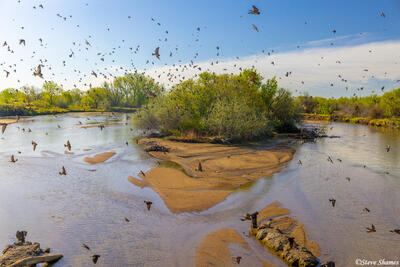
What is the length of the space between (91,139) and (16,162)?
16.3m

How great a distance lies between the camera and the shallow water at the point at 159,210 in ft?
40.5

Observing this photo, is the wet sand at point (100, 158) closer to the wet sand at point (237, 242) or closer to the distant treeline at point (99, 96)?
the wet sand at point (237, 242)

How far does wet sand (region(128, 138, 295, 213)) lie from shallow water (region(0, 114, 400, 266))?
3.65 ft

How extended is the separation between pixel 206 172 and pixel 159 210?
8.77 metres

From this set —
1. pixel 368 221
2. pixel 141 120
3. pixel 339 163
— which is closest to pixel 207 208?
pixel 368 221

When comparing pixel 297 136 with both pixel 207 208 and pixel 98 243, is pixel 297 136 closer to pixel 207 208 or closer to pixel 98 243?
pixel 207 208

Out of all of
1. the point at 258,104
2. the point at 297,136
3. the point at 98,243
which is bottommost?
the point at 98,243

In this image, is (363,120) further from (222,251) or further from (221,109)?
(222,251)

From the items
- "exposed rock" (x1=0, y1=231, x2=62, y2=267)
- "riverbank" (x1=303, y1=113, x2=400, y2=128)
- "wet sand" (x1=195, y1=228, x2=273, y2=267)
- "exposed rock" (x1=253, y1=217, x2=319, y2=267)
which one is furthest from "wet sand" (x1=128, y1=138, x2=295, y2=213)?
"riverbank" (x1=303, y1=113, x2=400, y2=128)

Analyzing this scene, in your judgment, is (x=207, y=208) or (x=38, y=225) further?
(x=207, y=208)

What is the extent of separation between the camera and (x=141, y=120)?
47.1 metres

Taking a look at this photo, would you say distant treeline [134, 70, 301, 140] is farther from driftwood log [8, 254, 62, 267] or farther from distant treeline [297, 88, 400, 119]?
distant treeline [297, 88, 400, 119]

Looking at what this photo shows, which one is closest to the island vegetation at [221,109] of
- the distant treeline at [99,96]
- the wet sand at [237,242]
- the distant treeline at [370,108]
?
the distant treeline at [370,108]

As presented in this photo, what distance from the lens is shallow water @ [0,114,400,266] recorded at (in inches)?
487
